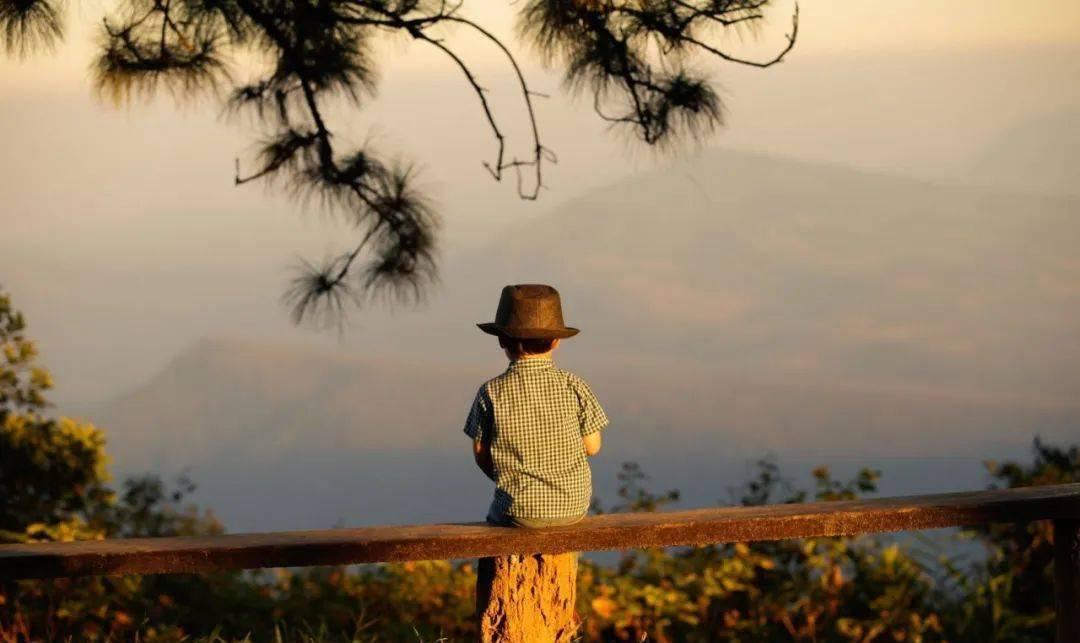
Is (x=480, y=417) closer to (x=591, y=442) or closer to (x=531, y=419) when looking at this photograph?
(x=531, y=419)

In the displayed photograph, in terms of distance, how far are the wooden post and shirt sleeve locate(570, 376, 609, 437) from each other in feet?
4.50

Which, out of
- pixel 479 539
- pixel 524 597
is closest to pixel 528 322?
pixel 479 539

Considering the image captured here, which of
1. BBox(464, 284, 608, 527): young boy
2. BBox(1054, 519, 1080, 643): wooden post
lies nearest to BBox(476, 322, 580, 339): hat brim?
BBox(464, 284, 608, 527): young boy

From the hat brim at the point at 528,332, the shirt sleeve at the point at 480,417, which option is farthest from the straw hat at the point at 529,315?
the shirt sleeve at the point at 480,417

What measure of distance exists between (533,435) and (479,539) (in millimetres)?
279

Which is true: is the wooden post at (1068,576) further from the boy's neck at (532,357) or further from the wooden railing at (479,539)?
the boy's neck at (532,357)

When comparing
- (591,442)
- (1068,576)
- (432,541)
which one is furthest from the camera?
(1068,576)

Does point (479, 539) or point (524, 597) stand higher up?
point (479, 539)

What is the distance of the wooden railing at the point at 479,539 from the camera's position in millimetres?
3438

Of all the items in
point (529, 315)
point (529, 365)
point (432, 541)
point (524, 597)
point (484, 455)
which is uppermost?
point (529, 315)

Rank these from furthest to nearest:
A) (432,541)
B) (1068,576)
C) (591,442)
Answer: (1068,576) → (591,442) → (432,541)

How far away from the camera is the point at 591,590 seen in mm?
5148

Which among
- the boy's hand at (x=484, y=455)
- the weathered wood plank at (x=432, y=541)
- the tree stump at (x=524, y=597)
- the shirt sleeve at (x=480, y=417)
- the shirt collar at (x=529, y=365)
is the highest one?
the shirt collar at (x=529, y=365)

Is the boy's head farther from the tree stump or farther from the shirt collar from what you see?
the tree stump
